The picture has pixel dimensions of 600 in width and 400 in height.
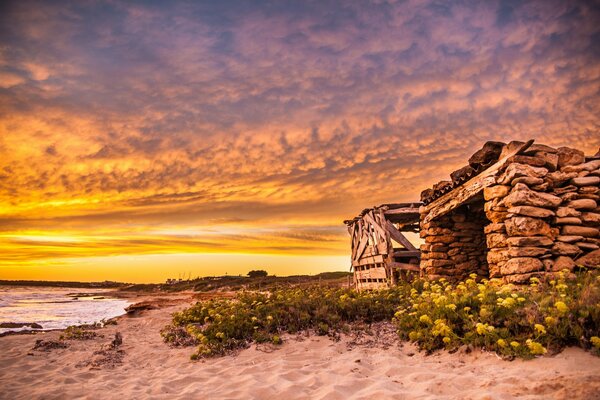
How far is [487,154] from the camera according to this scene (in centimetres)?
809

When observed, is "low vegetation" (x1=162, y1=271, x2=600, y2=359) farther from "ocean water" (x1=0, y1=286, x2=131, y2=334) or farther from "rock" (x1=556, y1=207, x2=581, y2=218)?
"ocean water" (x1=0, y1=286, x2=131, y2=334)

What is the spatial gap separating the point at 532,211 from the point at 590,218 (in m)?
1.11

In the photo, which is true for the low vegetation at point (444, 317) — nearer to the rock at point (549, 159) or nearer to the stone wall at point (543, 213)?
the stone wall at point (543, 213)

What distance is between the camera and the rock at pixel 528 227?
668 centimetres

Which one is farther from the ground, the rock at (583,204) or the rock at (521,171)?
the rock at (521,171)

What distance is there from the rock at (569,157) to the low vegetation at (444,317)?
97.5 inches

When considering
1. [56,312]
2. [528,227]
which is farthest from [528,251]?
[56,312]

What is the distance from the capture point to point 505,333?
4574mm

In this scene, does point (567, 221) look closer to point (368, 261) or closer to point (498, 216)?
point (498, 216)

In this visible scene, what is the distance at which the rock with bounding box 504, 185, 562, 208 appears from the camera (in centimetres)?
680

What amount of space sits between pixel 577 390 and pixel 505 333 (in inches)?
54.2

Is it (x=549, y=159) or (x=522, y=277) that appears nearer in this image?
(x=522, y=277)

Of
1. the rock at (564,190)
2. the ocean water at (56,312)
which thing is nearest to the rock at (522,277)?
the rock at (564,190)

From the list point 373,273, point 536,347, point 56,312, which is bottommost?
point 56,312
